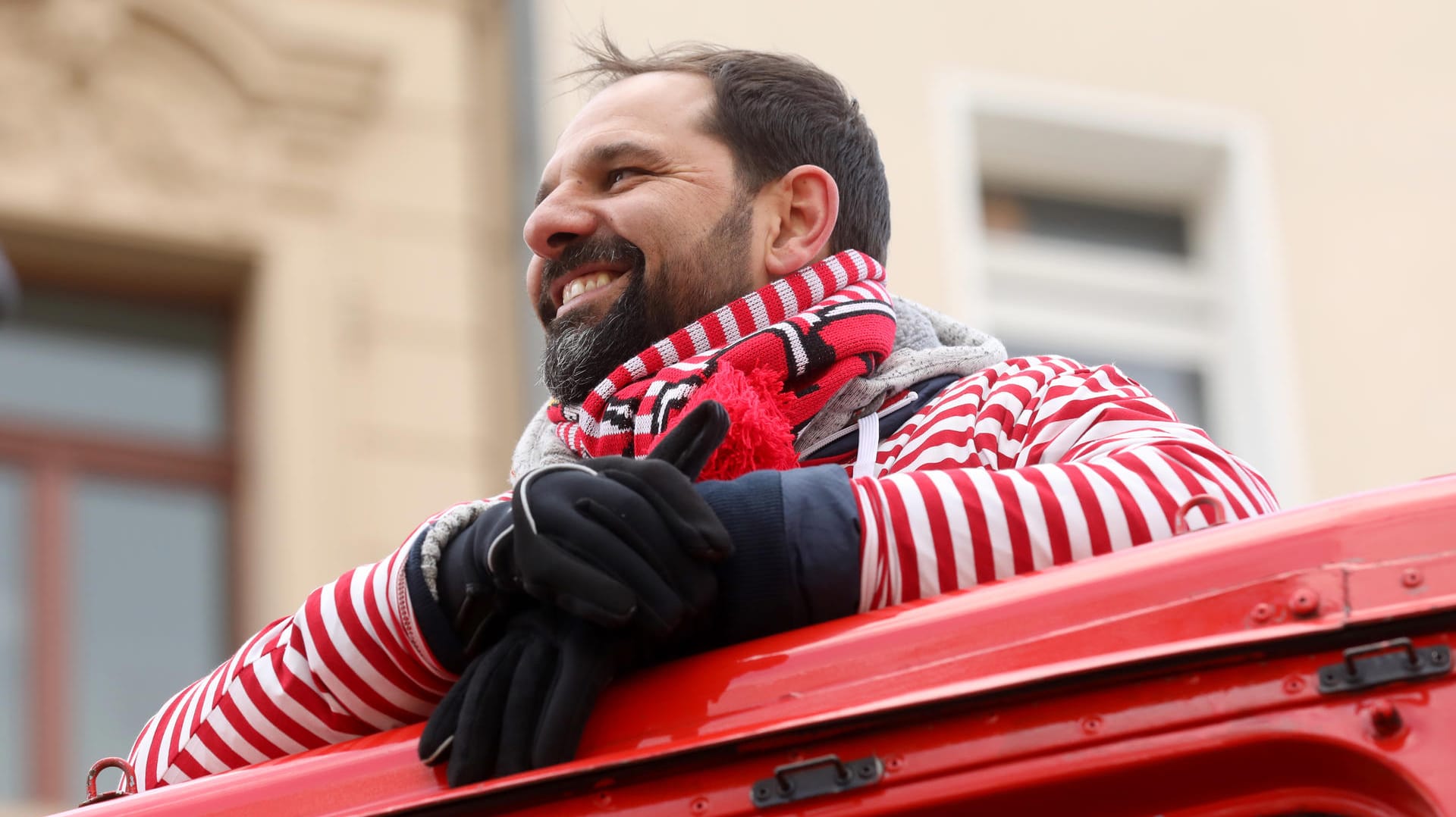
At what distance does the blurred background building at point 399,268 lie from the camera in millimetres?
6402

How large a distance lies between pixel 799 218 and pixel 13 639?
4.22 m

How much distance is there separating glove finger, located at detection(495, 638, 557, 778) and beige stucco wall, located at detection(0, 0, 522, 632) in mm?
4456

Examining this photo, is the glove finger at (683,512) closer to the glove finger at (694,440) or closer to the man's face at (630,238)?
the glove finger at (694,440)

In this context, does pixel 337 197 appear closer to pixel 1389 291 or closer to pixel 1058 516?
pixel 1389 291

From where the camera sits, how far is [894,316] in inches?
97.4

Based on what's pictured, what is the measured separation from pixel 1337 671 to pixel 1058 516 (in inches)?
12.9

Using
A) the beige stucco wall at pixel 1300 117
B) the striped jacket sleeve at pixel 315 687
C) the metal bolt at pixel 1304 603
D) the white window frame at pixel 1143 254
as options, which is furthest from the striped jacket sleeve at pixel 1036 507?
the white window frame at pixel 1143 254

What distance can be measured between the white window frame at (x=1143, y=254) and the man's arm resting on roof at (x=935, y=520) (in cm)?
523

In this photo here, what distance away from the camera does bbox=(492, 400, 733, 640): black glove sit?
5.78 feet

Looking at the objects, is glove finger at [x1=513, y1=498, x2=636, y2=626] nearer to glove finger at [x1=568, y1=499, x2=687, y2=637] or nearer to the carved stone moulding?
glove finger at [x1=568, y1=499, x2=687, y2=637]

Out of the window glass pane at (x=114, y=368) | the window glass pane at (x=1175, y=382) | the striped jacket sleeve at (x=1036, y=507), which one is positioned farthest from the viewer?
the window glass pane at (x=1175, y=382)

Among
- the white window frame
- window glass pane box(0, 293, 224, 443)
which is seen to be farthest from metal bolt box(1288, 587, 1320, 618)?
the white window frame

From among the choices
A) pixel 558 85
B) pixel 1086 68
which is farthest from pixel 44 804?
pixel 1086 68

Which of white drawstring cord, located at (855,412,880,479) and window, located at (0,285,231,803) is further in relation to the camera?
window, located at (0,285,231,803)
